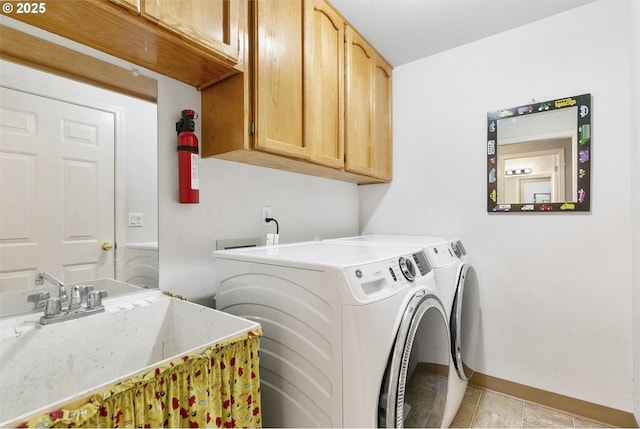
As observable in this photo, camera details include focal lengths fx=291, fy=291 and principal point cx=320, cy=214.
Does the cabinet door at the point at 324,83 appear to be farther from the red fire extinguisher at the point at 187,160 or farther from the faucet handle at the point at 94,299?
the faucet handle at the point at 94,299

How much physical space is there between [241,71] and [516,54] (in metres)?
1.87

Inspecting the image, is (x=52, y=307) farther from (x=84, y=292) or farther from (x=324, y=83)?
(x=324, y=83)

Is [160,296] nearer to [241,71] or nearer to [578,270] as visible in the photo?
[241,71]

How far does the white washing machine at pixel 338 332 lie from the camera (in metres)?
0.92

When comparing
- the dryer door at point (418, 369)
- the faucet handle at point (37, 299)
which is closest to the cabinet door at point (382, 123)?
the dryer door at point (418, 369)

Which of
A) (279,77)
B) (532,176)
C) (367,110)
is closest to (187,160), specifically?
(279,77)

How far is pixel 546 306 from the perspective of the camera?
186 cm

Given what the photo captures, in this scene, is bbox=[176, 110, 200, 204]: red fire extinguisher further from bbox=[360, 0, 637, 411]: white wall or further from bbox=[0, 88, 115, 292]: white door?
bbox=[360, 0, 637, 411]: white wall

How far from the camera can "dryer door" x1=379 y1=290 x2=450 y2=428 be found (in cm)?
97

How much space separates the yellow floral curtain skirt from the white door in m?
0.67

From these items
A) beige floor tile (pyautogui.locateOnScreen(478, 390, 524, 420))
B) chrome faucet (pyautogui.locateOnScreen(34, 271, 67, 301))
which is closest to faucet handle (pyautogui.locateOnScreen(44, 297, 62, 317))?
chrome faucet (pyautogui.locateOnScreen(34, 271, 67, 301))

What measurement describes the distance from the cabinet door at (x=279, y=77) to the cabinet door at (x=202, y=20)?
0.13 meters

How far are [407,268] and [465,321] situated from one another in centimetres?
92

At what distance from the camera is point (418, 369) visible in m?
1.28
